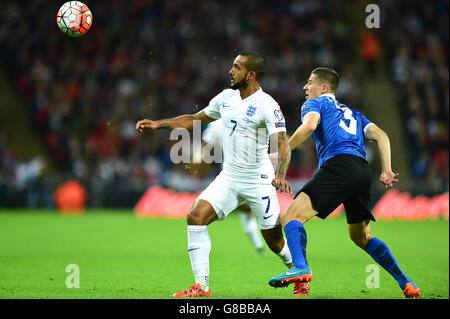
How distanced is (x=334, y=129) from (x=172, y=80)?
51.9 feet

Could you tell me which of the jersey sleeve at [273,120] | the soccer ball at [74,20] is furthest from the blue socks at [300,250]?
the soccer ball at [74,20]

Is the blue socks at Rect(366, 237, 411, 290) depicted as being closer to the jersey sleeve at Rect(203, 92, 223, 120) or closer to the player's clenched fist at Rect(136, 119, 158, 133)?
the jersey sleeve at Rect(203, 92, 223, 120)

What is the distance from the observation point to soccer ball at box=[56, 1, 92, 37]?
327 inches

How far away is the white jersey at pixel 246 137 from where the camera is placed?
7203 mm

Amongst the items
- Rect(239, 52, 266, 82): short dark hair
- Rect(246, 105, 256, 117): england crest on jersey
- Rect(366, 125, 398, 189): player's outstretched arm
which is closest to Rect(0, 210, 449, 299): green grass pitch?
Rect(366, 125, 398, 189): player's outstretched arm

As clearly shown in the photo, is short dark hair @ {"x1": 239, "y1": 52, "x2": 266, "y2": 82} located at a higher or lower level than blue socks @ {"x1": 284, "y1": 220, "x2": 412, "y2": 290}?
higher

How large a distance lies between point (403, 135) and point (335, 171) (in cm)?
1622

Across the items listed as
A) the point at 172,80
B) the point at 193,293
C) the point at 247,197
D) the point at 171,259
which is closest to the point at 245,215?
the point at 171,259

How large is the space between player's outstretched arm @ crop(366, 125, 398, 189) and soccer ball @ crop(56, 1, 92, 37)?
356 cm

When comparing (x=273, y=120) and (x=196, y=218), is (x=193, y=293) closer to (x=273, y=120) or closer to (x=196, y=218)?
(x=196, y=218)

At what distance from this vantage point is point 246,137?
7.29m

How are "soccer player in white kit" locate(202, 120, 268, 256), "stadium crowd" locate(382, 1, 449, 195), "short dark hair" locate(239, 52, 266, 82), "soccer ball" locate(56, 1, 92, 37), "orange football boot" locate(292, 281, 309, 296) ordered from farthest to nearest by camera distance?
"stadium crowd" locate(382, 1, 449, 195)
"soccer player in white kit" locate(202, 120, 268, 256)
"soccer ball" locate(56, 1, 92, 37)
"short dark hair" locate(239, 52, 266, 82)
"orange football boot" locate(292, 281, 309, 296)

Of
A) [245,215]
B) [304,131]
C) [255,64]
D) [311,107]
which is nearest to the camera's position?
[304,131]

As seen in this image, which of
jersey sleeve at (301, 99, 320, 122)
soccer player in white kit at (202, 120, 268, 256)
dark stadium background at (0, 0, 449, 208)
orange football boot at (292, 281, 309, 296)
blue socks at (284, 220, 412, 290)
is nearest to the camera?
blue socks at (284, 220, 412, 290)
